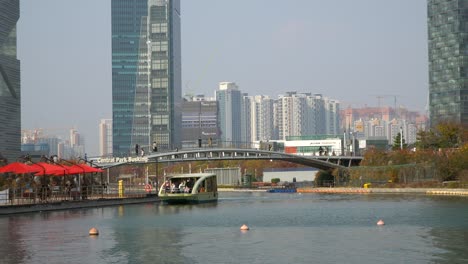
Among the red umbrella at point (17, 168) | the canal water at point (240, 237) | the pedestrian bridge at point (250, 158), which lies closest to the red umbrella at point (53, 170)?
the red umbrella at point (17, 168)

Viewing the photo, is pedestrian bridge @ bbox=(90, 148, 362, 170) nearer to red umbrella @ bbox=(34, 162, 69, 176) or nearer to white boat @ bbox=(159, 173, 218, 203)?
white boat @ bbox=(159, 173, 218, 203)

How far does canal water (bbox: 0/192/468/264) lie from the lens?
3919 cm

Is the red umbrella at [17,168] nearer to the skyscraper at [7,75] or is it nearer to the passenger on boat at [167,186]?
the passenger on boat at [167,186]

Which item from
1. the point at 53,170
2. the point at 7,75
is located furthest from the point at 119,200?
the point at 7,75

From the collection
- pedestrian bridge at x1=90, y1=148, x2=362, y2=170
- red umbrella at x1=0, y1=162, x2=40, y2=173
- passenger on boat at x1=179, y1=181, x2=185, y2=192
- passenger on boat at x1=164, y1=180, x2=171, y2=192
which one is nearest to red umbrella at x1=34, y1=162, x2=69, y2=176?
red umbrella at x1=0, y1=162, x2=40, y2=173

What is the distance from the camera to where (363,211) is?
7050 cm

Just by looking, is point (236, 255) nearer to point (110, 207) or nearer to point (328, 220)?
point (328, 220)

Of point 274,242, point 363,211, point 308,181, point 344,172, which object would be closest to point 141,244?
point 274,242

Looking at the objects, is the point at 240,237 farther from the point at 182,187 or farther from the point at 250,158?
the point at 250,158

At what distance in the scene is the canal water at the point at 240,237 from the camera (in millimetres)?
39188

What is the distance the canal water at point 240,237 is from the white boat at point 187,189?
18.4m

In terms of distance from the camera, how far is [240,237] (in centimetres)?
4797

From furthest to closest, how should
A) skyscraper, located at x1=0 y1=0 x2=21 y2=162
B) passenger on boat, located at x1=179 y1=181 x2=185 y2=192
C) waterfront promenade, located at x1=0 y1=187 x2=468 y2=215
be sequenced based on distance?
1. skyscraper, located at x1=0 y1=0 x2=21 y2=162
2. passenger on boat, located at x1=179 y1=181 x2=185 y2=192
3. waterfront promenade, located at x1=0 y1=187 x2=468 y2=215

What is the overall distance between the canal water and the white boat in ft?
60.4
